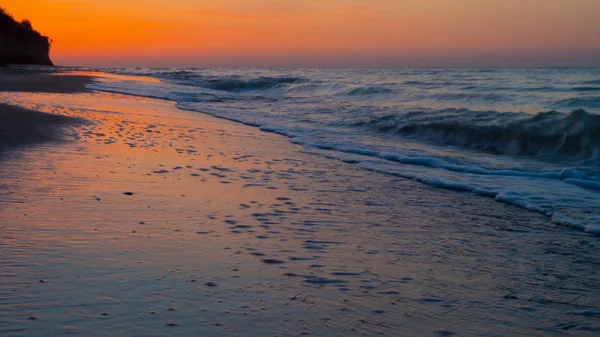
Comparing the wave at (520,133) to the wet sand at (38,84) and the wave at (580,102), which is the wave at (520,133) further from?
the wet sand at (38,84)

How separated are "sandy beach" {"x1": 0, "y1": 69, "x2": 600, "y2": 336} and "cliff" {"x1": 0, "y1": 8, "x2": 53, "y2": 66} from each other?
5546cm

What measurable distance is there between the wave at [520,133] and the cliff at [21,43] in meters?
50.8

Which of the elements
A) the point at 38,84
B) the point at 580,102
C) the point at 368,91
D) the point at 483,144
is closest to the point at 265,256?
the point at 483,144

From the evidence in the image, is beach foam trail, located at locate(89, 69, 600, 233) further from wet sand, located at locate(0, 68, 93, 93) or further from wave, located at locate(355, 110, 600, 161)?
wet sand, located at locate(0, 68, 93, 93)

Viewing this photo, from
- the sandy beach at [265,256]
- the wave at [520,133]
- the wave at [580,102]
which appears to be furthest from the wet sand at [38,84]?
the wave at [580,102]

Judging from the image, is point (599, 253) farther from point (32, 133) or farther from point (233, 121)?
point (233, 121)

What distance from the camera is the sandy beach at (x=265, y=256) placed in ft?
9.73

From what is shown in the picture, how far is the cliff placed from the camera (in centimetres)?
5837

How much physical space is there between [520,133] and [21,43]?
67275mm

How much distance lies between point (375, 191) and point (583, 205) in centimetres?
237

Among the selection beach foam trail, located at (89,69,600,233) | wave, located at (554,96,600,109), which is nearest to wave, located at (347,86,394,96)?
beach foam trail, located at (89,69,600,233)

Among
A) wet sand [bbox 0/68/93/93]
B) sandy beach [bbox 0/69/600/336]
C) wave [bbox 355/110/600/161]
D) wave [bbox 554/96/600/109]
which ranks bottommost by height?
sandy beach [bbox 0/69/600/336]

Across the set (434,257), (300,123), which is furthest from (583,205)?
(300,123)

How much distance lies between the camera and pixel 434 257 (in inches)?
167
